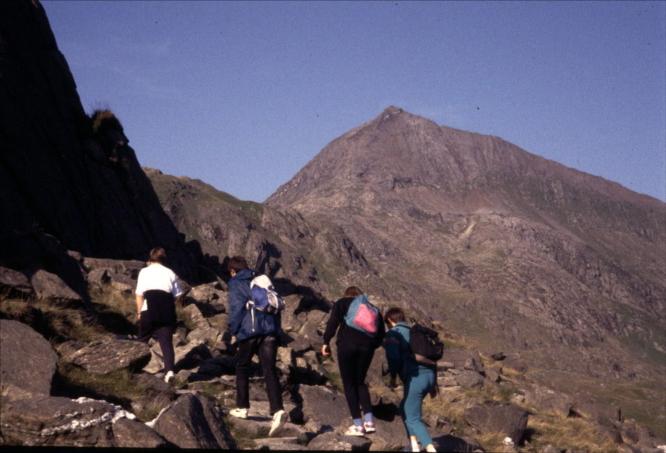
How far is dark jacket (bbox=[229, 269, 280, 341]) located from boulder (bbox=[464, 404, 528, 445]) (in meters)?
7.52

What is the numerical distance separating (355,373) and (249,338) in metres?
1.55

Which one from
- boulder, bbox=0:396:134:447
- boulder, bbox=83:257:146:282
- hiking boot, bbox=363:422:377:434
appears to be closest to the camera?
boulder, bbox=0:396:134:447

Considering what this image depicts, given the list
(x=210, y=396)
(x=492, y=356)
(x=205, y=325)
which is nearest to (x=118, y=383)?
(x=210, y=396)

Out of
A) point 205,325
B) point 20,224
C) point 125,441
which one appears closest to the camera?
point 125,441

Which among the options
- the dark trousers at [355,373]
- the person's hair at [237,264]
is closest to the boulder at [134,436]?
the dark trousers at [355,373]

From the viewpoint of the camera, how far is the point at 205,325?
1720cm

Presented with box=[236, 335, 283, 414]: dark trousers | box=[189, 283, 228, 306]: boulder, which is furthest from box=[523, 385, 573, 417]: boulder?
box=[236, 335, 283, 414]: dark trousers

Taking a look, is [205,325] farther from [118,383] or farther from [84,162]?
[84,162]

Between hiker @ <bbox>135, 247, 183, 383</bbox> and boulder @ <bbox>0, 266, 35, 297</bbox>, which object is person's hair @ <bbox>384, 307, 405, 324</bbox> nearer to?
hiker @ <bbox>135, 247, 183, 383</bbox>

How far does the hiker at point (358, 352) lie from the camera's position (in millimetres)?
10727

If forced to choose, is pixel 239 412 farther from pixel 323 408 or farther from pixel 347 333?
pixel 323 408

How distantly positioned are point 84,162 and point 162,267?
17.6 metres

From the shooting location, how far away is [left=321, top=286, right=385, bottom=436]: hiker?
10.7 metres

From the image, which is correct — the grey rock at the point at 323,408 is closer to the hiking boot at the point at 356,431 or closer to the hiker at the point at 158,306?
the hiking boot at the point at 356,431
